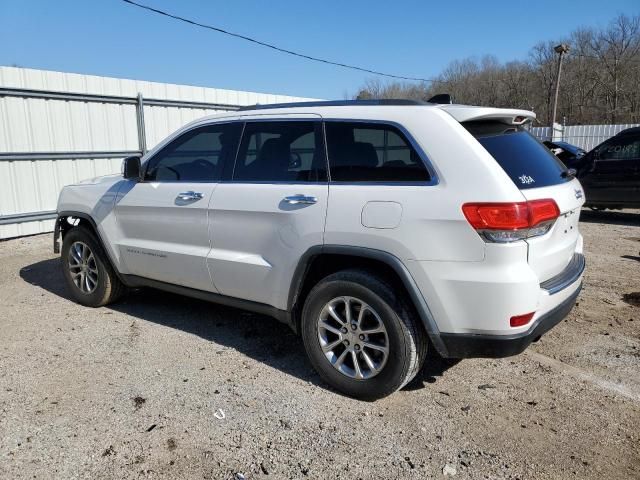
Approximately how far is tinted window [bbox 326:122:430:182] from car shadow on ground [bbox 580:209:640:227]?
879 cm

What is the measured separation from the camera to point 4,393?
3535 mm

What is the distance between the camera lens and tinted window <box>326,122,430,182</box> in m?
3.12

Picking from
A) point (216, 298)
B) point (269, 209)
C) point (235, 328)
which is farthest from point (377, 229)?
point (235, 328)

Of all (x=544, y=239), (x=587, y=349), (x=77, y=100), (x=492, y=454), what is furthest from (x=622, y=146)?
(x=77, y=100)

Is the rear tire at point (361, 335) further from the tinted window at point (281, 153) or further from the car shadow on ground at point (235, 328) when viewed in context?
the tinted window at point (281, 153)

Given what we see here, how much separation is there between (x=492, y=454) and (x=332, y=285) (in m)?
1.32

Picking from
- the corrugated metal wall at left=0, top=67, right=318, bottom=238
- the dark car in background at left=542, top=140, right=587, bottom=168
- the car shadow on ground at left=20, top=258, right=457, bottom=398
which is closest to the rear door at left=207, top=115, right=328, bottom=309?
the car shadow on ground at left=20, top=258, right=457, bottom=398

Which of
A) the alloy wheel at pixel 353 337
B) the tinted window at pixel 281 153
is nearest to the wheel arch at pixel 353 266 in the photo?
the alloy wheel at pixel 353 337

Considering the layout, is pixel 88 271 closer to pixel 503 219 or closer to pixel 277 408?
pixel 277 408

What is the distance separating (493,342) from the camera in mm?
2887

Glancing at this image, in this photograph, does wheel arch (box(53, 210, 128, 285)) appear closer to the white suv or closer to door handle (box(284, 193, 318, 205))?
the white suv

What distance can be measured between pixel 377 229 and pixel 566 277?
126 centimetres

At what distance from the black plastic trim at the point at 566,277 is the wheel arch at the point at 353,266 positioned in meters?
0.69

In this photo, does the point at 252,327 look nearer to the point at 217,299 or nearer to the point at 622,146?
the point at 217,299
